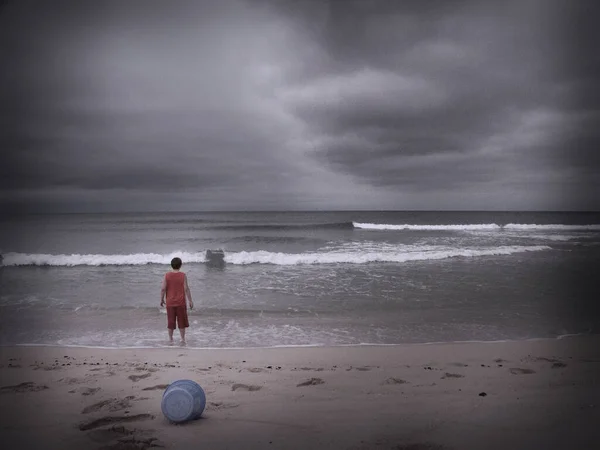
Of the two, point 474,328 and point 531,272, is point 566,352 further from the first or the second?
point 531,272

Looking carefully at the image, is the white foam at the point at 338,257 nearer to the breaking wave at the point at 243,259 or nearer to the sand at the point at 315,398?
the breaking wave at the point at 243,259

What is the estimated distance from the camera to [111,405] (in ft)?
12.8

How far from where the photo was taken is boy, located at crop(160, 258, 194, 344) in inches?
272

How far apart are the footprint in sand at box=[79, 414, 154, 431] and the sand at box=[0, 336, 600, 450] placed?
13mm

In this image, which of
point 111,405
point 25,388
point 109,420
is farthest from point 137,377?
point 109,420

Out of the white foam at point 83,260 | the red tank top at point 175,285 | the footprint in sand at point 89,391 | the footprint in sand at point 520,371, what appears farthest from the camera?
the white foam at point 83,260

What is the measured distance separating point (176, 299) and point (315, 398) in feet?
12.4

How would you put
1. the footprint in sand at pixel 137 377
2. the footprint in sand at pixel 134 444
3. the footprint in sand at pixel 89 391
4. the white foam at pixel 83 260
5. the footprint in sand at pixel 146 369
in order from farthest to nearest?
the white foam at pixel 83 260, the footprint in sand at pixel 146 369, the footprint in sand at pixel 137 377, the footprint in sand at pixel 89 391, the footprint in sand at pixel 134 444

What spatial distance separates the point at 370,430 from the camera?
10.9 ft

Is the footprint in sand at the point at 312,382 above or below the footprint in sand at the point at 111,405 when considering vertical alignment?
below

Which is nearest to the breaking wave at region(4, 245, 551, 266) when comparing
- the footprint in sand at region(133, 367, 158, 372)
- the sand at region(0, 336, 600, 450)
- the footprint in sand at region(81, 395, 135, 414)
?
the sand at region(0, 336, 600, 450)

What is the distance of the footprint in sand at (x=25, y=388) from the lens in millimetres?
4293

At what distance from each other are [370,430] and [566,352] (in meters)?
4.22

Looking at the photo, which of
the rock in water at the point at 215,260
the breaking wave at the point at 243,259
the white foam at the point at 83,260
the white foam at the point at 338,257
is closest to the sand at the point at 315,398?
the rock in water at the point at 215,260
